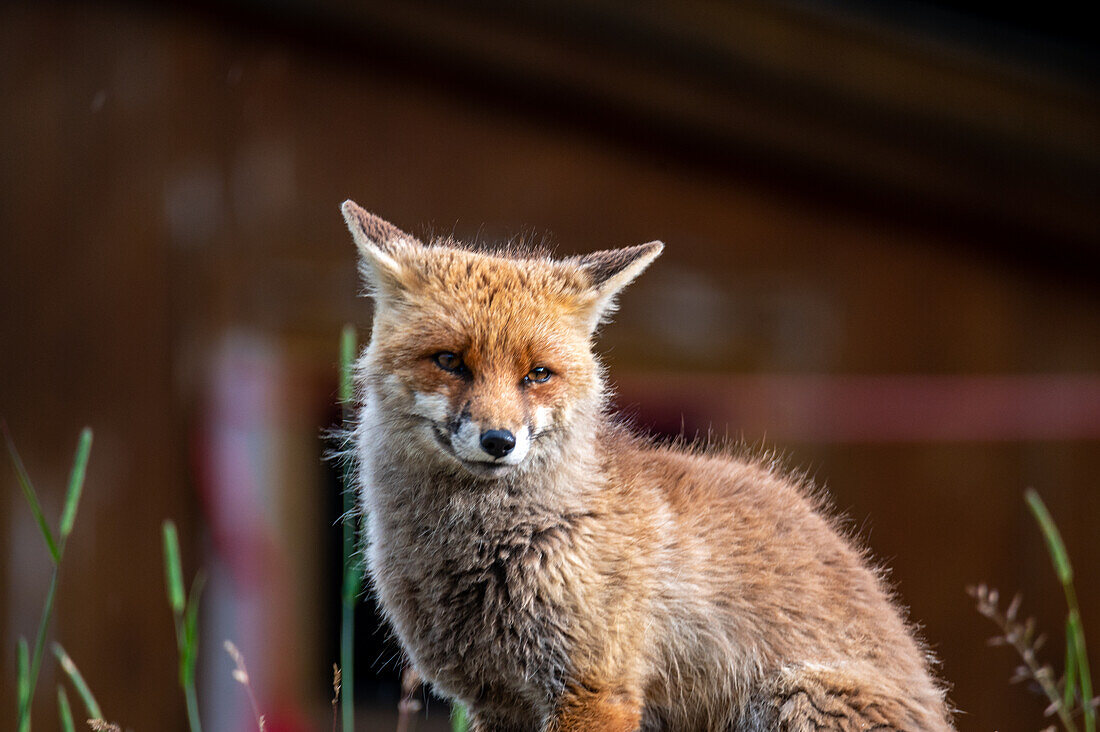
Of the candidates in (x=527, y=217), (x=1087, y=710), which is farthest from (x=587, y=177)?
(x=1087, y=710)

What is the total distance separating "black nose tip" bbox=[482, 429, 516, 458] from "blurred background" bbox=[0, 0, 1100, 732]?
3550 millimetres

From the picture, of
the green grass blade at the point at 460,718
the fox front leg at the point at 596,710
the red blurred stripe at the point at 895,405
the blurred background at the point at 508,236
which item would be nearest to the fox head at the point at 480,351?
Result: the fox front leg at the point at 596,710

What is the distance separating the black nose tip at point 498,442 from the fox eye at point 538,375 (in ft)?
0.72

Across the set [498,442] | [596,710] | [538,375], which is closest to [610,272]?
[538,375]

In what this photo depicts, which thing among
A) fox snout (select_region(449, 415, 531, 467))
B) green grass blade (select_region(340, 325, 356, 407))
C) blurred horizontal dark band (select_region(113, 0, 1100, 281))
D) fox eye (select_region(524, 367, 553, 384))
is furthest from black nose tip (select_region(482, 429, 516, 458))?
blurred horizontal dark band (select_region(113, 0, 1100, 281))

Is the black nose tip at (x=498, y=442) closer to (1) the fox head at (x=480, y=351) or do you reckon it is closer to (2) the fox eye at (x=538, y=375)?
(1) the fox head at (x=480, y=351)

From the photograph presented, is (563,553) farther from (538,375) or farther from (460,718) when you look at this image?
(460,718)

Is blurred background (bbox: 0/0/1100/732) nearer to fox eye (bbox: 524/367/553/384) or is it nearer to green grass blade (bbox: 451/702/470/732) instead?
green grass blade (bbox: 451/702/470/732)

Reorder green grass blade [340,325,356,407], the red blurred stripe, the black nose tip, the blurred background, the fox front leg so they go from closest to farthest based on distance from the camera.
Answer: the black nose tip → the fox front leg → green grass blade [340,325,356,407] → the blurred background → the red blurred stripe

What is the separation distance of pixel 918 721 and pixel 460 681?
115 cm

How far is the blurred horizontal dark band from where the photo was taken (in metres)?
6.21

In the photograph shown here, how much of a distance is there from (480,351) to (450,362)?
0.28 feet

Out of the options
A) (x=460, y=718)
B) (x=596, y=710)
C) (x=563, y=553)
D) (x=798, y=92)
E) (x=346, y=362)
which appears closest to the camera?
(x=596, y=710)

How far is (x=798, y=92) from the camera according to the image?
6.32 m
